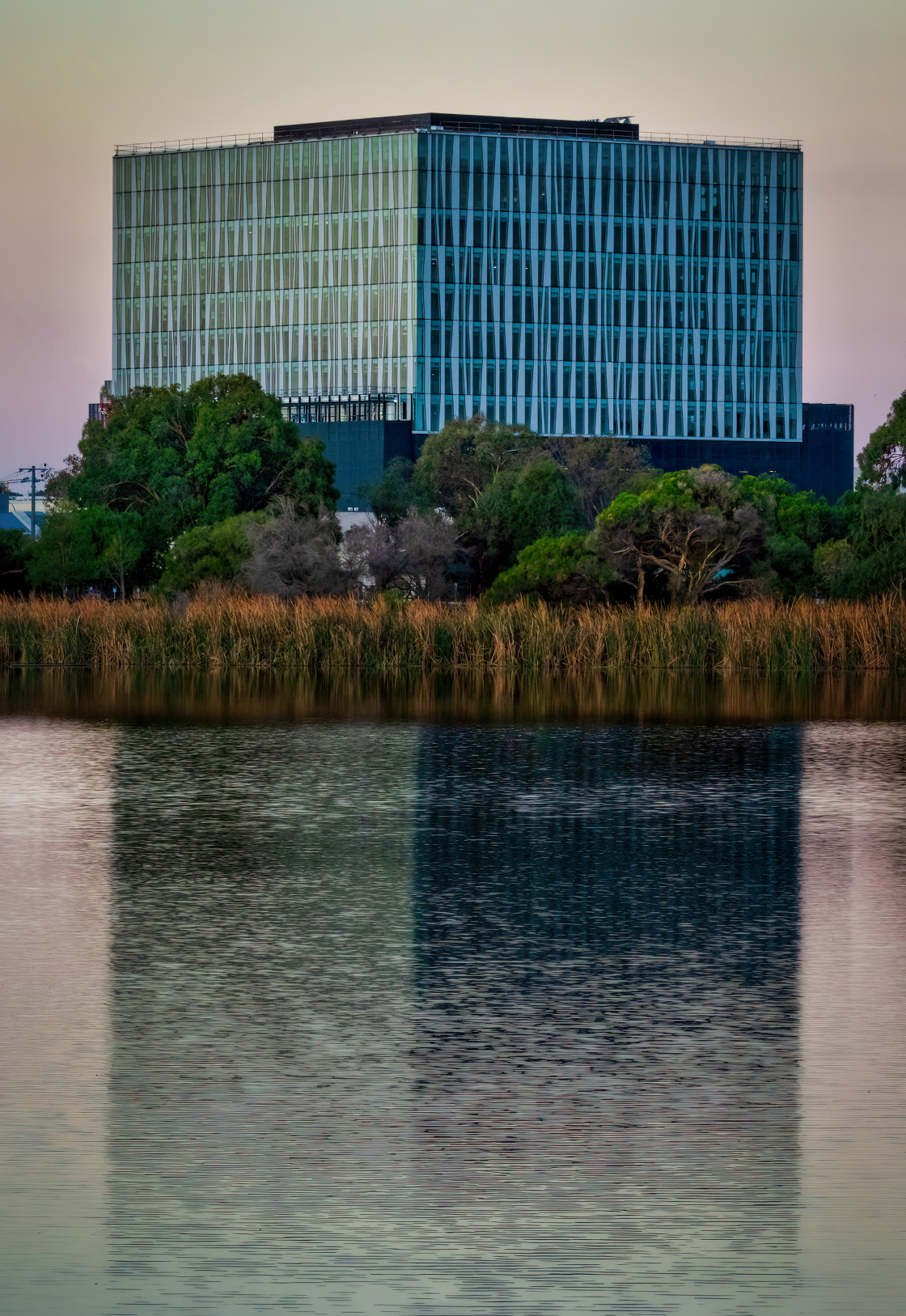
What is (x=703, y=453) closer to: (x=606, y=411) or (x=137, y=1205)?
(x=606, y=411)

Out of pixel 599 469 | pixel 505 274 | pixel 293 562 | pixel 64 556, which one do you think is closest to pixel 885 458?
pixel 293 562

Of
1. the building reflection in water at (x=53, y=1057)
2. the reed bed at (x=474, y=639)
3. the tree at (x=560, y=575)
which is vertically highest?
the tree at (x=560, y=575)

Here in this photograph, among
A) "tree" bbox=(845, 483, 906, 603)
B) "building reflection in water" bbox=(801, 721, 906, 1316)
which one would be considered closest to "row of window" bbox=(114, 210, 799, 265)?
"tree" bbox=(845, 483, 906, 603)

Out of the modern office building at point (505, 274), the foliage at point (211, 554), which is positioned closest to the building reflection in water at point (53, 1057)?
the foliage at point (211, 554)

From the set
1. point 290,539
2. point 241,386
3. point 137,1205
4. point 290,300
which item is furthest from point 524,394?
point 137,1205

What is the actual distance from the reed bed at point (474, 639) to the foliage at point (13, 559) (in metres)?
19.6

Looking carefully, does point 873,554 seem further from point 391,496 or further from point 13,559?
point 391,496

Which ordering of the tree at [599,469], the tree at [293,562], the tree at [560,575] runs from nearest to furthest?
the tree at [560,575] < the tree at [293,562] < the tree at [599,469]

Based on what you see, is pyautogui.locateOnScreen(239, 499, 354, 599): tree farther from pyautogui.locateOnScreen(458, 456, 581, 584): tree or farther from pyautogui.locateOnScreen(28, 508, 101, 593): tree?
pyautogui.locateOnScreen(458, 456, 581, 584): tree

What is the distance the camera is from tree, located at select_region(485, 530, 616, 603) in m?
47.6

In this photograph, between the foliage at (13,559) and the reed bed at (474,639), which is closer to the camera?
the reed bed at (474,639)

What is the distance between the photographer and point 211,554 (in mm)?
54219

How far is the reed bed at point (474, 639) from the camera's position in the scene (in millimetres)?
38781

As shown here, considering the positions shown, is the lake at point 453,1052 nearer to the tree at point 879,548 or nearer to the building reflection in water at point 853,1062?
the building reflection in water at point 853,1062
